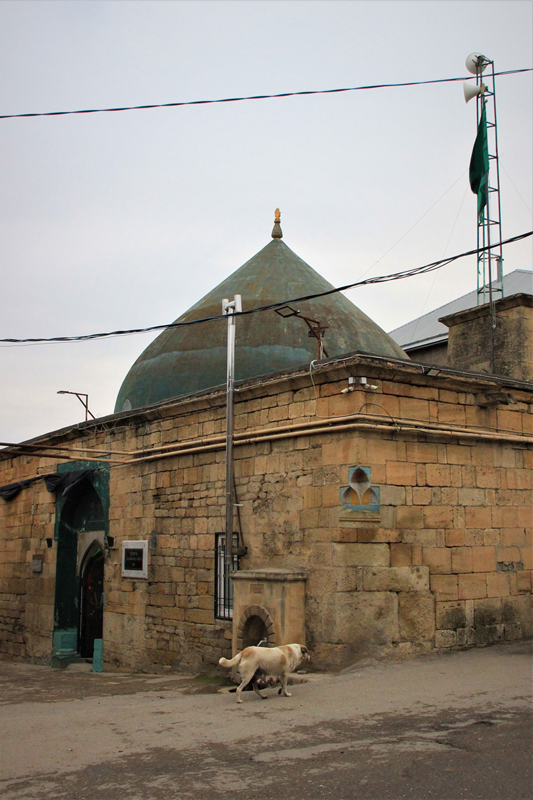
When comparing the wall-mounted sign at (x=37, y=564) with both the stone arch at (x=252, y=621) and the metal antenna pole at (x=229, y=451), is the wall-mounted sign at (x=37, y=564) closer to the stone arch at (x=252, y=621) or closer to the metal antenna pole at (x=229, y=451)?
the metal antenna pole at (x=229, y=451)

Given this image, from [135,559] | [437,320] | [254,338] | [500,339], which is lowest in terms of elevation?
[135,559]

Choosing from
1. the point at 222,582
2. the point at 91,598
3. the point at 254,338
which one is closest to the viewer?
the point at 222,582

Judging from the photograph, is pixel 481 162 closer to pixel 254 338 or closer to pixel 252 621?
pixel 254 338

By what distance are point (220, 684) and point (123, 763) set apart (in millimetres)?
4443

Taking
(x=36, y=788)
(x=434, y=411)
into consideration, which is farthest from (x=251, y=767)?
(x=434, y=411)

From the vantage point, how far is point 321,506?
29.6 ft

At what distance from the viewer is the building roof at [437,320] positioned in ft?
66.2

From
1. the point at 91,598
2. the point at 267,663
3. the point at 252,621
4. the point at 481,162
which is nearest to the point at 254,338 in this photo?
the point at 481,162

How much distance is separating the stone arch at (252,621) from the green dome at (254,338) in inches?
215

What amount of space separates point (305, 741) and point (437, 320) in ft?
58.5

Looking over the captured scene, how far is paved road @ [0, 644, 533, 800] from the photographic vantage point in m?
4.74

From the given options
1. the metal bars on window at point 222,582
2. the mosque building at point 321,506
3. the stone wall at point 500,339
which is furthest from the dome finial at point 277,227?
the metal bars on window at point 222,582

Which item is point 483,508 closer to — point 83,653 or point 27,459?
point 83,653

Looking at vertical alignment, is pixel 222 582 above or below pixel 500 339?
below
